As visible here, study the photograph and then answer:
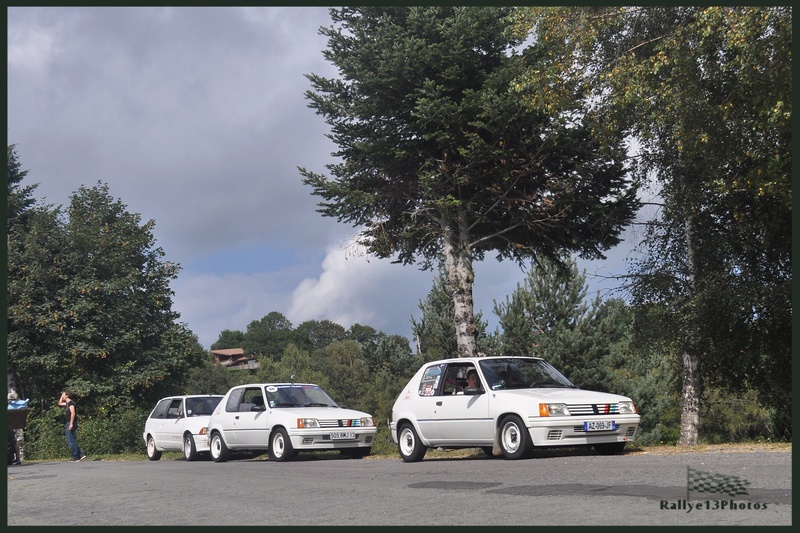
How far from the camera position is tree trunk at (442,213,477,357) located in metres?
26.9

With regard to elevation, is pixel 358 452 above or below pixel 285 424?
below

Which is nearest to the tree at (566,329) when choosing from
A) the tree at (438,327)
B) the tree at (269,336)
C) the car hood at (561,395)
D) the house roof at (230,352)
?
the tree at (438,327)

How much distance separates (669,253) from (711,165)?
653cm

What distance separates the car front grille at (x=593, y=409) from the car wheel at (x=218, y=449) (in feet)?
33.3

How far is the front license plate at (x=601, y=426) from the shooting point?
15479mm

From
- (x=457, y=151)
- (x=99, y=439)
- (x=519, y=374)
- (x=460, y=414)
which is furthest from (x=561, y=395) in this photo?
(x=99, y=439)

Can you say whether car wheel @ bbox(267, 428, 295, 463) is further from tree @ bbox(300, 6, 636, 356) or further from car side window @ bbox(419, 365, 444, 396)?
tree @ bbox(300, 6, 636, 356)

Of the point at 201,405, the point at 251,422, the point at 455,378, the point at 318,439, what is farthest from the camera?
the point at 201,405

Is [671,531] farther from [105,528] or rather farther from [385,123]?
[385,123]

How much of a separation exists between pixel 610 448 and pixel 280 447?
762 cm

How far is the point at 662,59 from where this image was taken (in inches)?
819

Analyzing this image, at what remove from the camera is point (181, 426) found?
26.1 m

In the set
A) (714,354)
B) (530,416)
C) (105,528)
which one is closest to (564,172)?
(714,354)

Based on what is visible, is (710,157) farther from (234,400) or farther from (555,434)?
(234,400)
